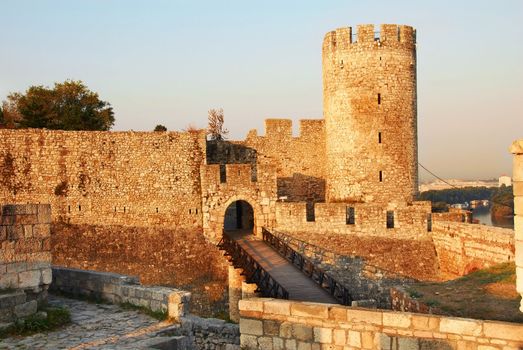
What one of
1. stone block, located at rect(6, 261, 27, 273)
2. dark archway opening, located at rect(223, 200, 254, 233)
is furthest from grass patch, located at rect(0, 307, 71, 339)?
dark archway opening, located at rect(223, 200, 254, 233)

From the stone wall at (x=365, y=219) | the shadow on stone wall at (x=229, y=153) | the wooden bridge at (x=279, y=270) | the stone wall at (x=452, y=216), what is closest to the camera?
the wooden bridge at (x=279, y=270)

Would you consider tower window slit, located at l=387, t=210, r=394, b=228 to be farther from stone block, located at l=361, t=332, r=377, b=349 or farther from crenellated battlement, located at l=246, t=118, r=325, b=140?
stone block, located at l=361, t=332, r=377, b=349

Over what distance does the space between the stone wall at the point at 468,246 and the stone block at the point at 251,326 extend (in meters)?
10.4

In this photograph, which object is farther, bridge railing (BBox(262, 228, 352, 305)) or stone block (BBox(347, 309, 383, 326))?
bridge railing (BBox(262, 228, 352, 305))

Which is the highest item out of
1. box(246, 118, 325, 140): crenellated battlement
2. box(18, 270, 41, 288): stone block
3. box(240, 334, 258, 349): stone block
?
box(246, 118, 325, 140): crenellated battlement

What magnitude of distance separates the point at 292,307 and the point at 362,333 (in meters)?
0.97

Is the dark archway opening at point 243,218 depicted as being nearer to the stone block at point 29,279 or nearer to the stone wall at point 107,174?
the stone wall at point 107,174

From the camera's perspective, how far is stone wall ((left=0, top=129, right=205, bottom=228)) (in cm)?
1922

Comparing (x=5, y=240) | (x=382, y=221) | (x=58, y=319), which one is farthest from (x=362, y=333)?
(x=382, y=221)

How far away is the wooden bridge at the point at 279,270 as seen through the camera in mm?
14562

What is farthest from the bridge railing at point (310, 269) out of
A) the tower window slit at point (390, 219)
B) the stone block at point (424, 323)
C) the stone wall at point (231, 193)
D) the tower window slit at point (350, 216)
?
the stone block at point (424, 323)

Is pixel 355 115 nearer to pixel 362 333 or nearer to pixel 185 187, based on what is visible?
pixel 185 187

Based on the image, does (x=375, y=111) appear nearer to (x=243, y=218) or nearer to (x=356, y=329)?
(x=243, y=218)

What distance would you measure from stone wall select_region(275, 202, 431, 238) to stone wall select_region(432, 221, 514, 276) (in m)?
0.66
